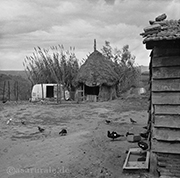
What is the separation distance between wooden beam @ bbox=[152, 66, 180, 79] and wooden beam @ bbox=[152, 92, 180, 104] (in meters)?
0.38

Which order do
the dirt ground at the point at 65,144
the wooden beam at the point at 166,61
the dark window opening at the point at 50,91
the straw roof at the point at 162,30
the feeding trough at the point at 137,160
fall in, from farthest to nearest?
the dark window opening at the point at 50,91 < the dirt ground at the point at 65,144 < the feeding trough at the point at 137,160 < the wooden beam at the point at 166,61 < the straw roof at the point at 162,30

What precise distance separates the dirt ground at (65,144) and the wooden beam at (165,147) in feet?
2.34

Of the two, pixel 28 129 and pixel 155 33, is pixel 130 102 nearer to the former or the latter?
pixel 28 129

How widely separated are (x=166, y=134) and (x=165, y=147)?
29cm

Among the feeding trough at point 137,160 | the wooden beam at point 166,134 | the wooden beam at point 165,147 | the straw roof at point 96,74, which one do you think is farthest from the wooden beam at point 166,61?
the straw roof at point 96,74

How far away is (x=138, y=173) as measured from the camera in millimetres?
5773

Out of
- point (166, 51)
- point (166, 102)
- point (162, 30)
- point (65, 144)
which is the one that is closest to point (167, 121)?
point (166, 102)

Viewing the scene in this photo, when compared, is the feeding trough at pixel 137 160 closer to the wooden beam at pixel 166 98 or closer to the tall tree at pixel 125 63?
the wooden beam at pixel 166 98

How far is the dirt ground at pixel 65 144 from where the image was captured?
271 inches

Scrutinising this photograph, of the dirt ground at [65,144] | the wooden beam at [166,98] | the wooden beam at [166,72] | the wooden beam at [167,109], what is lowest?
the dirt ground at [65,144]

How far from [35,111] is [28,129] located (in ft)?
13.1

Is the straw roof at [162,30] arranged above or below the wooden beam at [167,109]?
above

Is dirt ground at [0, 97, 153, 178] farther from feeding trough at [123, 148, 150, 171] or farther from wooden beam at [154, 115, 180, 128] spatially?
wooden beam at [154, 115, 180, 128]

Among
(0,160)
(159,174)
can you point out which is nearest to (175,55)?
(159,174)
